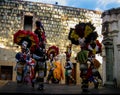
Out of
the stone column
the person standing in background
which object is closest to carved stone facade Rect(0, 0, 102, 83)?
the stone column

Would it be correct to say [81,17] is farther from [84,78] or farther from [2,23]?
[84,78]

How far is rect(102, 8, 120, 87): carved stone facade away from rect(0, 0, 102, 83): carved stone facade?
31.3 ft

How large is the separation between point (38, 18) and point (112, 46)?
10600 mm

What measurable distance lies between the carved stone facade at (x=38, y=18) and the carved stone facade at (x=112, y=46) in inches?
375

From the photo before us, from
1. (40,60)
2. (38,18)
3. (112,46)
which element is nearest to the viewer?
(40,60)

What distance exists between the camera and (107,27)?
10.5 meters

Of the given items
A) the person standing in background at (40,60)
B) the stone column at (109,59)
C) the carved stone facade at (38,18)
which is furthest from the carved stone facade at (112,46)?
the carved stone facade at (38,18)

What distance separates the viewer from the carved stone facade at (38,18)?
62.2ft

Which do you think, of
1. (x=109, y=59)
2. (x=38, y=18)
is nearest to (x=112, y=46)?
(x=109, y=59)

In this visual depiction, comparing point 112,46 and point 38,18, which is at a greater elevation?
point 38,18

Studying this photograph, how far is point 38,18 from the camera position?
20.1 metres

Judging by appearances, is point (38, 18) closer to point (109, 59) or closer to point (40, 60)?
point (109, 59)

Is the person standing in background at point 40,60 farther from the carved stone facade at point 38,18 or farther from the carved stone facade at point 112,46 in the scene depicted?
the carved stone facade at point 38,18

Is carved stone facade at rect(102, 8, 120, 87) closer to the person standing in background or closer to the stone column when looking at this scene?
the stone column
